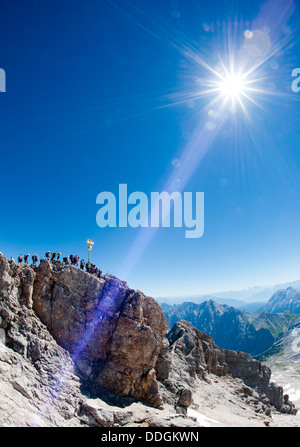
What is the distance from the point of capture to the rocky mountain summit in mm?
29925

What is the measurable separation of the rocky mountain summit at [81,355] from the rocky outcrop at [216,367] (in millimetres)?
3686

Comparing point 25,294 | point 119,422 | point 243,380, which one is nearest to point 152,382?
point 119,422

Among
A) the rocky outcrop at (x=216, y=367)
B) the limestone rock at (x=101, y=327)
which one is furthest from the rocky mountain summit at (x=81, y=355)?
the rocky outcrop at (x=216, y=367)

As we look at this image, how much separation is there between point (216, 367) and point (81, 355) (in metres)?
49.4

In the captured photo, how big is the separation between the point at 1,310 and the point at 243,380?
7053cm

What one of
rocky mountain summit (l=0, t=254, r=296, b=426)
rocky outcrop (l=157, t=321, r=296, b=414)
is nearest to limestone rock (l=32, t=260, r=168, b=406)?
rocky mountain summit (l=0, t=254, r=296, b=426)

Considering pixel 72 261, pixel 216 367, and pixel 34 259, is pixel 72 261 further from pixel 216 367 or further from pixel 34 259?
pixel 216 367

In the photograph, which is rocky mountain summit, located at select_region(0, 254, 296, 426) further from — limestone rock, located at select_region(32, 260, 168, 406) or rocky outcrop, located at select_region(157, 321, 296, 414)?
rocky outcrop, located at select_region(157, 321, 296, 414)

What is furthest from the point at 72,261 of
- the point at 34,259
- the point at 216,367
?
the point at 216,367

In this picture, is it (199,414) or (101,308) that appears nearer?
(101,308)

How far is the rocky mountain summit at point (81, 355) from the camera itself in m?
29.9

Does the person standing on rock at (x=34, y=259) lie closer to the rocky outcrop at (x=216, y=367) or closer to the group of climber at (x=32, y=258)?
the group of climber at (x=32, y=258)

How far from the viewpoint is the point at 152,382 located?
42531 mm

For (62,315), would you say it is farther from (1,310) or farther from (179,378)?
(179,378)
